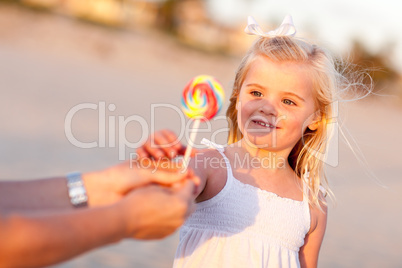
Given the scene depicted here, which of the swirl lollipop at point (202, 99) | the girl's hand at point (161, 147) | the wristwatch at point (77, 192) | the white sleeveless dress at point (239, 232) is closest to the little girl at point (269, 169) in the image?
the white sleeveless dress at point (239, 232)

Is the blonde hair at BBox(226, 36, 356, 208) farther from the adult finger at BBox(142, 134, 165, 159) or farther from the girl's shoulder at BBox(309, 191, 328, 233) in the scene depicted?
the adult finger at BBox(142, 134, 165, 159)

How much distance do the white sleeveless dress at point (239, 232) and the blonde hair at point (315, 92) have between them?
1.05 feet

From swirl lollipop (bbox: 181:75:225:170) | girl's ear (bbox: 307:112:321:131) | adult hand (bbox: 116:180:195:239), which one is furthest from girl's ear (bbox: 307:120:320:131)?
adult hand (bbox: 116:180:195:239)

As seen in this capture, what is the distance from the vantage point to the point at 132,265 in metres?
5.58

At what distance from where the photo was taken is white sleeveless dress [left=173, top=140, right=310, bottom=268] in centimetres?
262

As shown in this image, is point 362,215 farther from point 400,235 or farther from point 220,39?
point 220,39

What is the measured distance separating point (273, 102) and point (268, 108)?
49 mm

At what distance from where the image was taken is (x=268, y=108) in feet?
9.09

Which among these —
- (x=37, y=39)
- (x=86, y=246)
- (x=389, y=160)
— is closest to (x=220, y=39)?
(x=37, y=39)

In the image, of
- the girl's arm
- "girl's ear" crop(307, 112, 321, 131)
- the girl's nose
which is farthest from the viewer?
"girl's ear" crop(307, 112, 321, 131)

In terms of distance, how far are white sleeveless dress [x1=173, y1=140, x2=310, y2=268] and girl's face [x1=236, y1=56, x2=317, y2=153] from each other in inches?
9.4

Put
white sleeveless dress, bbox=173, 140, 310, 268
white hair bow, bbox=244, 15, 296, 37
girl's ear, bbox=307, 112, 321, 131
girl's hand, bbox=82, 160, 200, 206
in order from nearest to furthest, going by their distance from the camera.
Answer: girl's hand, bbox=82, 160, 200, 206, white sleeveless dress, bbox=173, 140, 310, 268, white hair bow, bbox=244, 15, 296, 37, girl's ear, bbox=307, 112, 321, 131

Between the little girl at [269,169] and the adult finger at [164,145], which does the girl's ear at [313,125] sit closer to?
the little girl at [269,169]

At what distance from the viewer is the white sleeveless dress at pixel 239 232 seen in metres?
2.62
